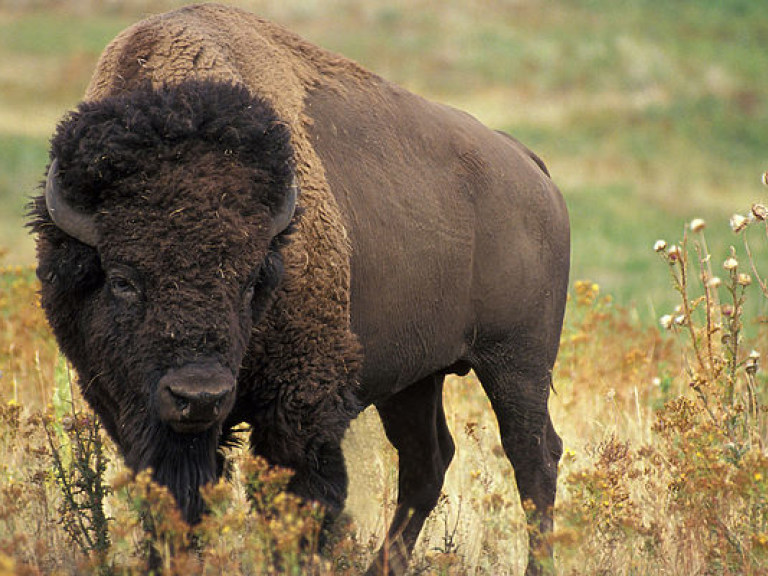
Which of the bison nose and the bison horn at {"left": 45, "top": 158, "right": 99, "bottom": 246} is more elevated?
the bison horn at {"left": 45, "top": 158, "right": 99, "bottom": 246}

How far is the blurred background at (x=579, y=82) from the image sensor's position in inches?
1098

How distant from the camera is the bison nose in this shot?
12.3ft

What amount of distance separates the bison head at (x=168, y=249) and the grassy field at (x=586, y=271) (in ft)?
1.20

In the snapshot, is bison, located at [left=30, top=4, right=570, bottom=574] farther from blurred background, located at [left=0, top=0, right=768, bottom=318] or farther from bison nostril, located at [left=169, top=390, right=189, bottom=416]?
blurred background, located at [left=0, top=0, right=768, bottom=318]

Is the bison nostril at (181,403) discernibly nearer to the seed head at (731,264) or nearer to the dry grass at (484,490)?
the dry grass at (484,490)

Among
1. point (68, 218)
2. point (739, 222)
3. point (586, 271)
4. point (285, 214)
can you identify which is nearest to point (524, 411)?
point (739, 222)

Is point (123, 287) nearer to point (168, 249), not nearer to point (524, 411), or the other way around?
point (168, 249)

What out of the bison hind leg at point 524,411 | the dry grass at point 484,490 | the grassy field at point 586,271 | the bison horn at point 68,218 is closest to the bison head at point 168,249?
the bison horn at point 68,218

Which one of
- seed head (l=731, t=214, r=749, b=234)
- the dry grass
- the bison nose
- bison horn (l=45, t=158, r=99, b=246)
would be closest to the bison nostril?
the bison nose

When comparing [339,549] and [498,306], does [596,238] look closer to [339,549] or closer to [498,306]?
[498,306]

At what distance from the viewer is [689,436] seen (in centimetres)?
459

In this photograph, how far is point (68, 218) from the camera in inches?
159

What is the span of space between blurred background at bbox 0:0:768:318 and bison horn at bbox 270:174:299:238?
1731 cm

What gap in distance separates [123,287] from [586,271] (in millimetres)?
18607
